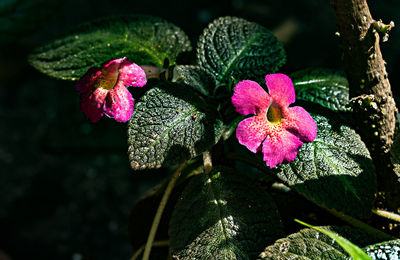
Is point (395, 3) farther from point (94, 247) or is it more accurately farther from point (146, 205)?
point (94, 247)

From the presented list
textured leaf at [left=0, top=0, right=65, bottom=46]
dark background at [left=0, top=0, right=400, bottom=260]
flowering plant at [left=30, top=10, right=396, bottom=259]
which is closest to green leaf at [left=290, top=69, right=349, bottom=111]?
flowering plant at [left=30, top=10, right=396, bottom=259]

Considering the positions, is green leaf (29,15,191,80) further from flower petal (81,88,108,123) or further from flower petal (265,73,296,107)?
flower petal (265,73,296,107)

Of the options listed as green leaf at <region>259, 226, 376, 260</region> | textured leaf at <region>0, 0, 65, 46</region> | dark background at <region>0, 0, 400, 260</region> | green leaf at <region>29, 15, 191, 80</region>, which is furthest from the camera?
dark background at <region>0, 0, 400, 260</region>

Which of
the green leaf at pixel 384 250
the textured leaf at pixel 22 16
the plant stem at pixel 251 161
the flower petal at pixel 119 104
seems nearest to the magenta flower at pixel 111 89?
the flower petal at pixel 119 104

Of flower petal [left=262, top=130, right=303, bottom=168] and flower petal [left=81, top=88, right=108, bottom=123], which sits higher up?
flower petal [left=262, top=130, right=303, bottom=168]

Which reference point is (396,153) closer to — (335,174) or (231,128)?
(335,174)

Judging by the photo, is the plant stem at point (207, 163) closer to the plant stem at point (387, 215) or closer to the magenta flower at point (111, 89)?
the magenta flower at point (111, 89)
